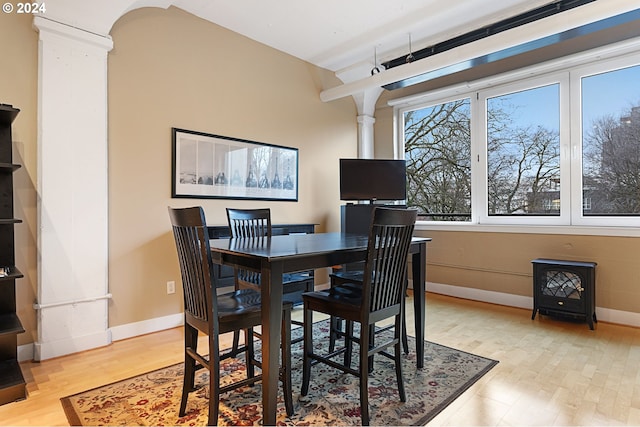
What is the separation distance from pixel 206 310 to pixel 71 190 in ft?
5.88

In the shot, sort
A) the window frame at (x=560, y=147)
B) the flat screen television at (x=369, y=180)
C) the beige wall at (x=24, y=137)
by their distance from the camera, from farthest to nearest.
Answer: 1. the flat screen television at (x=369, y=180)
2. the window frame at (x=560, y=147)
3. the beige wall at (x=24, y=137)

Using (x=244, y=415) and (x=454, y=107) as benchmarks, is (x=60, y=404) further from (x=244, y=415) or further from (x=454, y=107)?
(x=454, y=107)

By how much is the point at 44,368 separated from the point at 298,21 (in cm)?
356

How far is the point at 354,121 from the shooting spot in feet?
17.1

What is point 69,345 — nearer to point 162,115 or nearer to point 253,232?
point 253,232

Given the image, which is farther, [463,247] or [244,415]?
[463,247]

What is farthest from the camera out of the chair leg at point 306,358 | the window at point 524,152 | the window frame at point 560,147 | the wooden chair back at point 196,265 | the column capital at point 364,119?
the column capital at point 364,119

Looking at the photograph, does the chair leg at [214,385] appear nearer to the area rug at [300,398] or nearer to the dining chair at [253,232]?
the area rug at [300,398]

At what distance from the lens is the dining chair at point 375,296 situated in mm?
1788

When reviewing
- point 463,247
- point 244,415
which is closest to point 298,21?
point 463,247

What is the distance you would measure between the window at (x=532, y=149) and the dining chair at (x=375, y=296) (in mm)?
2740

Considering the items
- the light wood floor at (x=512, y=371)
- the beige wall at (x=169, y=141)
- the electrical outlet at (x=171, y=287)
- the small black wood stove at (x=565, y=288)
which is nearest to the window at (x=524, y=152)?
the beige wall at (x=169, y=141)

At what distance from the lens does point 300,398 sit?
2004 mm

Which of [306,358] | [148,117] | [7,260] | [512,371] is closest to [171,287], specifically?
[7,260]
